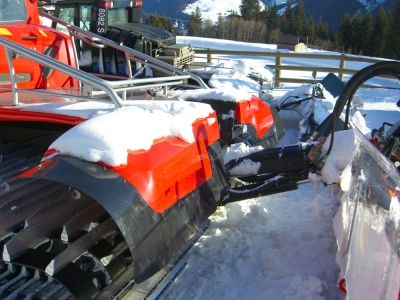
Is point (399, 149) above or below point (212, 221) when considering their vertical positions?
above

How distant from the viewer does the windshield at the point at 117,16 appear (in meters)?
11.1

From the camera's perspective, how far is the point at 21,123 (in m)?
3.58

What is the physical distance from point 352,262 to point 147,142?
1.27 meters

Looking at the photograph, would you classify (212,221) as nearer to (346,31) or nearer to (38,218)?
(38,218)

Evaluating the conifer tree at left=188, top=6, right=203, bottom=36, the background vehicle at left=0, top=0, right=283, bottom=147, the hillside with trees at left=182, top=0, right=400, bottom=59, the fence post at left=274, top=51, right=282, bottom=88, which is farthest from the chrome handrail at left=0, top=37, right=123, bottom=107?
the conifer tree at left=188, top=6, right=203, bottom=36

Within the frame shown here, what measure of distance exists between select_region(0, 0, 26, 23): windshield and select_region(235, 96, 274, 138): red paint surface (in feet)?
7.30

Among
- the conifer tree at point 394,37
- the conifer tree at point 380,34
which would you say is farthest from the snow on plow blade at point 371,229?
the conifer tree at point 380,34

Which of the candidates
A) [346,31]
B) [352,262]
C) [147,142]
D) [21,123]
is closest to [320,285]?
[352,262]

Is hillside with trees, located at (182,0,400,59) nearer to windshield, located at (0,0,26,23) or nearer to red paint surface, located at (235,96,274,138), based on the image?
red paint surface, located at (235,96,274,138)

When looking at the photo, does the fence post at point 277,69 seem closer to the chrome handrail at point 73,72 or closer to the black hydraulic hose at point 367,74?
the black hydraulic hose at point 367,74

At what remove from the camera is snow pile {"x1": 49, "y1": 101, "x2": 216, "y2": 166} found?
2.51 m

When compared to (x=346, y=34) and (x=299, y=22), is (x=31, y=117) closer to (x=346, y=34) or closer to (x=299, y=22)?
(x=346, y=34)

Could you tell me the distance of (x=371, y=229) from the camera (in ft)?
7.24

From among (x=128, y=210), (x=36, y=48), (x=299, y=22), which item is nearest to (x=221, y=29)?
(x=299, y=22)
